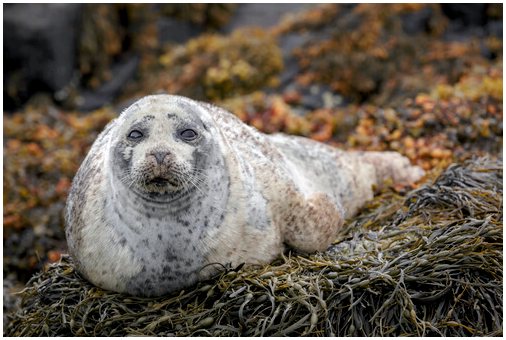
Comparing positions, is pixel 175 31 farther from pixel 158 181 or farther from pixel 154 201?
pixel 158 181

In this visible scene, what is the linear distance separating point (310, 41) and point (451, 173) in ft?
20.2

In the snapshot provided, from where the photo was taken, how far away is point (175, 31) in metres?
13.4

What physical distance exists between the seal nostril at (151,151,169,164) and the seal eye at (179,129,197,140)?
0.24 m

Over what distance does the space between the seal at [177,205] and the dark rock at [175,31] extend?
366 inches

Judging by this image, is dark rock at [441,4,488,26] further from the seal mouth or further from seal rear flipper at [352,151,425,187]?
the seal mouth

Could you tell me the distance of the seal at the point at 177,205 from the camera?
353 centimetres

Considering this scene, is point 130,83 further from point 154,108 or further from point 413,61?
point 154,108

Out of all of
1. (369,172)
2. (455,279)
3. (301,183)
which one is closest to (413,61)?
(369,172)

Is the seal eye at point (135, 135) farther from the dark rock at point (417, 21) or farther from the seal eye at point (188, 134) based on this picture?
the dark rock at point (417, 21)

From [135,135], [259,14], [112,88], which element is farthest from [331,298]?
[259,14]

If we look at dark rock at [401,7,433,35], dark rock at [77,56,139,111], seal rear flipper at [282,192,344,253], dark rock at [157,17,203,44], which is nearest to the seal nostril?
seal rear flipper at [282,192,344,253]

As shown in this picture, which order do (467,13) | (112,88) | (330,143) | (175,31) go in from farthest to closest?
(175,31) → (112,88) → (467,13) → (330,143)

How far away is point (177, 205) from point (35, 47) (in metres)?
9.13

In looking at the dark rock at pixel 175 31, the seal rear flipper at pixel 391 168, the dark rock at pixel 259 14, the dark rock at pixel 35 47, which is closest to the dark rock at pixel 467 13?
the dark rock at pixel 259 14
